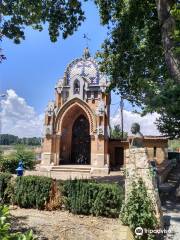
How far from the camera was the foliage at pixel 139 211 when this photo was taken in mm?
6516

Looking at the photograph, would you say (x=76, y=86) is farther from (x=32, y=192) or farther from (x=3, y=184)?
(x=32, y=192)

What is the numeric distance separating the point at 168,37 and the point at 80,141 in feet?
66.4

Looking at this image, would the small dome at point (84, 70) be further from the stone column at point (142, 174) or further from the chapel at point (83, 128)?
the stone column at point (142, 174)

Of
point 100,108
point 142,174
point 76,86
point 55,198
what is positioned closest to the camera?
point 142,174

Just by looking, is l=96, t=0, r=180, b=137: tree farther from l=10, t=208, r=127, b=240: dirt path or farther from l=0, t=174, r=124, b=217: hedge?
l=10, t=208, r=127, b=240: dirt path

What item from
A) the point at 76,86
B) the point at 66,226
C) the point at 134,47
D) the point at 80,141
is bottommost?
the point at 66,226

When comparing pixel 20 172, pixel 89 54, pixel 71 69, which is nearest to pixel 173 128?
pixel 20 172

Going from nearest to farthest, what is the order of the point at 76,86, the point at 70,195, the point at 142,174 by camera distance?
the point at 142,174, the point at 70,195, the point at 76,86

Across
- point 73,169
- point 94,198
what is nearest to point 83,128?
point 73,169

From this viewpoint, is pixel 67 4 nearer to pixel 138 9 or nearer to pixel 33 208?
pixel 138 9

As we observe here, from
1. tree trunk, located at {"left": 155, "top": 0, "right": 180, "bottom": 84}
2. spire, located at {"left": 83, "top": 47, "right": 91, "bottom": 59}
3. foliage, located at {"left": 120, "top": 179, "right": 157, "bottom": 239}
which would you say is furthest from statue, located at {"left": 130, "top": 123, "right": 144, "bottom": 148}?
spire, located at {"left": 83, "top": 47, "right": 91, "bottom": 59}

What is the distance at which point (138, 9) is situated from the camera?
47.5ft

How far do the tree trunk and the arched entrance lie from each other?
63.6 ft

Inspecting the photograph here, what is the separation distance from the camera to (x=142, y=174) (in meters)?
7.57
